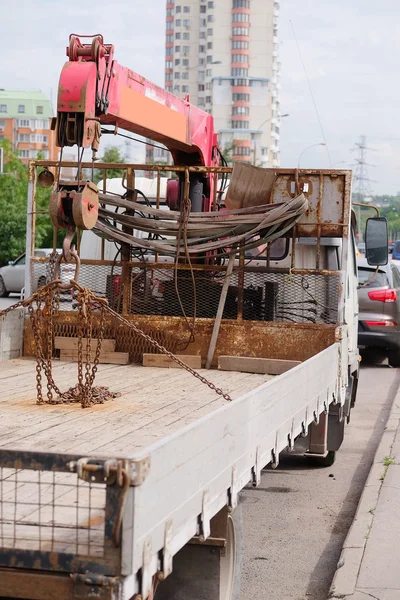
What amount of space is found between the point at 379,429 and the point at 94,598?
31.0 feet

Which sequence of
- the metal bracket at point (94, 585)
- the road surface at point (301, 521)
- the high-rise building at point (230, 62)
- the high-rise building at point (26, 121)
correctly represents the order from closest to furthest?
the metal bracket at point (94, 585) → the road surface at point (301, 521) → the high-rise building at point (230, 62) → the high-rise building at point (26, 121)

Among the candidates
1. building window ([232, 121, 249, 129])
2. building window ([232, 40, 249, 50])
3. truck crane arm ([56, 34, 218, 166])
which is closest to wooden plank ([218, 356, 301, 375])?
truck crane arm ([56, 34, 218, 166])

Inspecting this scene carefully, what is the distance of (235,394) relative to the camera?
7180 mm

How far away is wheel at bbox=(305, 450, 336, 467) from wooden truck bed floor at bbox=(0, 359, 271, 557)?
69.4 inches

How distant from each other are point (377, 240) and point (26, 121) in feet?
489

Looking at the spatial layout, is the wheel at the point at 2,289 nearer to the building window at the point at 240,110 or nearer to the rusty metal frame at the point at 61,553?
the rusty metal frame at the point at 61,553

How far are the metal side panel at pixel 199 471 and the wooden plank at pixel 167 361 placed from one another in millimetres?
3102

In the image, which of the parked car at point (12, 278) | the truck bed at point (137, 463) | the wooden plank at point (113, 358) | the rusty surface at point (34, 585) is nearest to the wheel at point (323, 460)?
the wooden plank at point (113, 358)

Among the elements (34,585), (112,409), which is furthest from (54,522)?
(112,409)

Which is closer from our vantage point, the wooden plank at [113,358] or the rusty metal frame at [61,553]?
the rusty metal frame at [61,553]

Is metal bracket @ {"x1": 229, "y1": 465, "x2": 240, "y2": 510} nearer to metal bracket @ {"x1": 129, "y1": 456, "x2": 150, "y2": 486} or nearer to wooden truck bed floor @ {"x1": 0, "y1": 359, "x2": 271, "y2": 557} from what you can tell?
wooden truck bed floor @ {"x1": 0, "y1": 359, "x2": 271, "y2": 557}

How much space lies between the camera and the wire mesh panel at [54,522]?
315 cm

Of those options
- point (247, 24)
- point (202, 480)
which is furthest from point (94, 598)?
point (247, 24)

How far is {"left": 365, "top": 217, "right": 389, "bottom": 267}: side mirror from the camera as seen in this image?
988 cm
